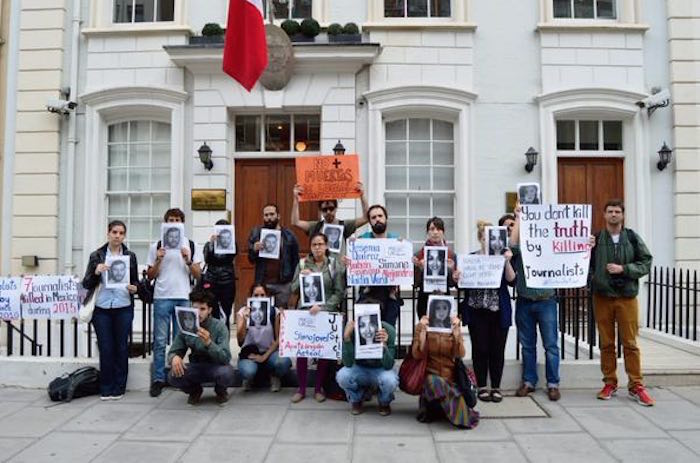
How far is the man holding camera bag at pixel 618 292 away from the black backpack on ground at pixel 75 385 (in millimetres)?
5407

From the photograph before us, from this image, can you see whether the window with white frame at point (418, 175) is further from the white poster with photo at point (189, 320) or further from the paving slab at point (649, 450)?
the paving slab at point (649, 450)

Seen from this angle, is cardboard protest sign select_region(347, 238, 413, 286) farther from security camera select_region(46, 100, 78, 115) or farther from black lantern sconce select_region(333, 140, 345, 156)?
security camera select_region(46, 100, 78, 115)

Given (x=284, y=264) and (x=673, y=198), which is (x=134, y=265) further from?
(x=673, y=198)

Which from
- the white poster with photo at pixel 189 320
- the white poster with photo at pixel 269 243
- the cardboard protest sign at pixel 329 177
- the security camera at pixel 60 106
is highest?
the security camera at pixel 60 106

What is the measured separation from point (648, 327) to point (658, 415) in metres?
3.99

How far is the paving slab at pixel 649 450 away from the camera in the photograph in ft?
13.9

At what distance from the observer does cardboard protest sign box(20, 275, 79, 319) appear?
6207 mm

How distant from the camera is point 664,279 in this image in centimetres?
890

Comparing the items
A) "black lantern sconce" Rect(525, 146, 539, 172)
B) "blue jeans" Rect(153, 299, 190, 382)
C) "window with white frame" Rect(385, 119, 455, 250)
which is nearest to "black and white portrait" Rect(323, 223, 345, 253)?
"blue jeans" Rect(153, 299, 190, 382)

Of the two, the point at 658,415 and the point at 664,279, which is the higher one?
the point at 664,279

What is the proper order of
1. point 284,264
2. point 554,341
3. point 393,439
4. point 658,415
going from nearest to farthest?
point 393,439 < point 658,415 < point 554,341 < point 284,264

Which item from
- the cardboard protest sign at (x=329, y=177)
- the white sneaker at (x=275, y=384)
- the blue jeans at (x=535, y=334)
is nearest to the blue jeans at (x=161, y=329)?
the white sneaker at (x=275, y=384)

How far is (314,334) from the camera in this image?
547 cm

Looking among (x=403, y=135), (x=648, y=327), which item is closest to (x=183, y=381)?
(x=403, y=135)
